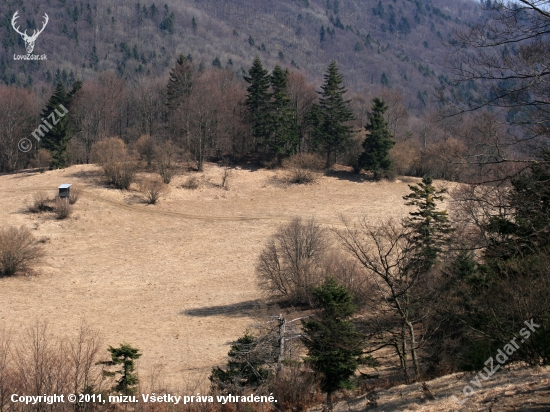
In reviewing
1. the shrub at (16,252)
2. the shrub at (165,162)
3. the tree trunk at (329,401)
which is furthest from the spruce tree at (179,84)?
the tree trunk at (329,401)

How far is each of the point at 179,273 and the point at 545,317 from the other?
26.7 metres

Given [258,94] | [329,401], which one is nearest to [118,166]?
[258,94]

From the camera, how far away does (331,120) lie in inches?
2263

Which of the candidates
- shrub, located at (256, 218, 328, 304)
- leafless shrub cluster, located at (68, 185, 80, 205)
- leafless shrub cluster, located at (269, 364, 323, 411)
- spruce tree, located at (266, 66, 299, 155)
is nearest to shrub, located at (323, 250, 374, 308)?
shrub, located at (256, 218, 328, 304)

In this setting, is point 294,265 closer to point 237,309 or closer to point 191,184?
point 237,309

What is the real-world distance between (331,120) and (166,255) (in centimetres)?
2529

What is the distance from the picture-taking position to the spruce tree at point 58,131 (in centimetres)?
5575

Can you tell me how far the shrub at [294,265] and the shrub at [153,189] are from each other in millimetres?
18736

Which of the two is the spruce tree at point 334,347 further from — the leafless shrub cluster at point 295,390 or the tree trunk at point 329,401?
the leafless shrub cluster at point 295,390

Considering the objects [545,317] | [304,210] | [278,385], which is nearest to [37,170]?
[304,210]

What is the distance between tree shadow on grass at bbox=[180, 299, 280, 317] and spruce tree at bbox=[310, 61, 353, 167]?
95.8ft

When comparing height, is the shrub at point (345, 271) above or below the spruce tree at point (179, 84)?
below

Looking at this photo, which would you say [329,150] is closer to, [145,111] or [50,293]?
[145,111]

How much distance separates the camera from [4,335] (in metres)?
24.6
